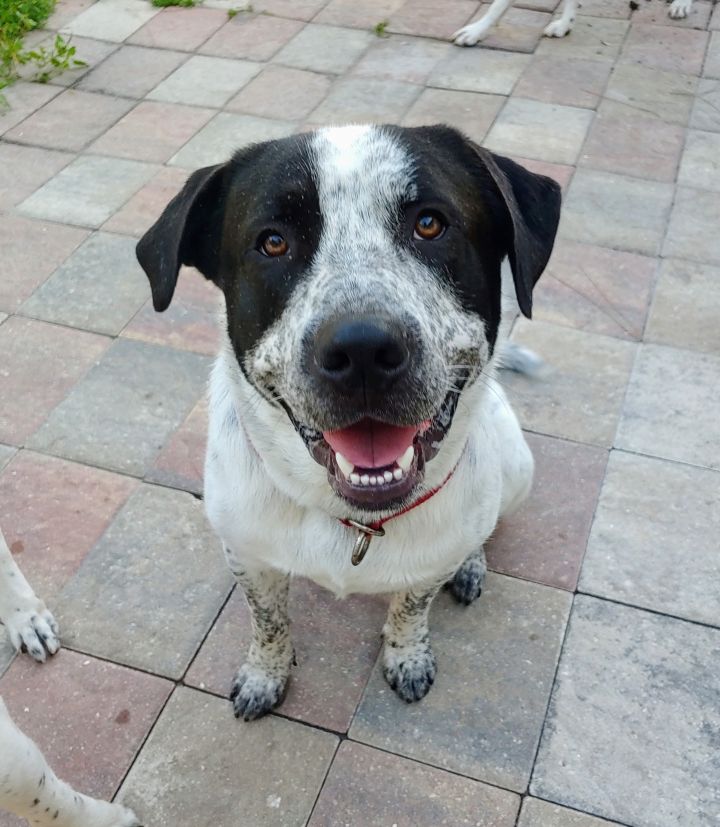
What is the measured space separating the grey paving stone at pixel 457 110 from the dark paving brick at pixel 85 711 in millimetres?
3778

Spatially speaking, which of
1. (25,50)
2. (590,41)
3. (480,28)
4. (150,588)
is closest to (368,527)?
(150,588)

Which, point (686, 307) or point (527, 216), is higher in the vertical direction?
point (527, 216)

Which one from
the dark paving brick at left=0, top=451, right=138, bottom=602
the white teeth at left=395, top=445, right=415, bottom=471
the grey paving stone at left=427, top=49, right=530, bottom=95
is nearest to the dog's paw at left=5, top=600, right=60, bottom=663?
the dark paving brick at left=0, top=451, right=138, bottom=602

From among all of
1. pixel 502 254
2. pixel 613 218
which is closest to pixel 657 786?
pixel 502 254

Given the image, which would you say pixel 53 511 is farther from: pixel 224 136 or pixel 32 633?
pixel 224 136

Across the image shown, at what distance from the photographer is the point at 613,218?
4598 millimetres

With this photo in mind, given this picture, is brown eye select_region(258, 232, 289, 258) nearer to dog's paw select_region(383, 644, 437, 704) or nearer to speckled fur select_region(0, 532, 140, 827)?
speckled fur select_region(0, 532, 140, 827)

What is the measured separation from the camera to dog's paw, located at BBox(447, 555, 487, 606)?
113 inches

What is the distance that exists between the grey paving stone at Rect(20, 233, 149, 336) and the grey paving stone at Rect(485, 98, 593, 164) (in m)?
2.29

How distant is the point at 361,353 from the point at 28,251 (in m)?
3.27

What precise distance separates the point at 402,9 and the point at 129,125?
264 cm

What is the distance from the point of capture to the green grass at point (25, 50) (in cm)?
585

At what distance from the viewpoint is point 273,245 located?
1.91m

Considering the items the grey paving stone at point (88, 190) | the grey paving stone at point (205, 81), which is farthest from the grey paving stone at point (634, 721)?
the grey paving stone at point (205, 81)
